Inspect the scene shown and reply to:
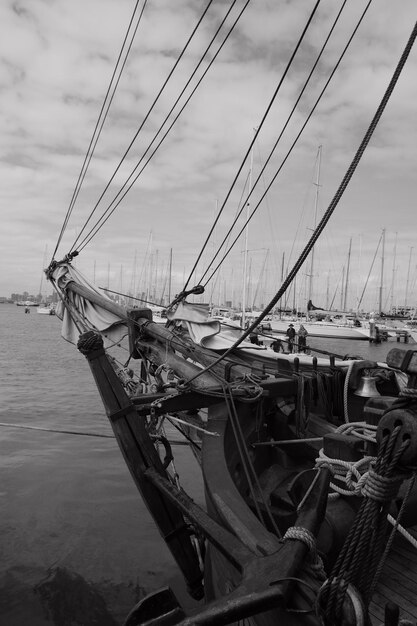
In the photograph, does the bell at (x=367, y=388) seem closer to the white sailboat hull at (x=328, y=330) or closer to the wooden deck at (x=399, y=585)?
the wooden deck at (x=399, y=585)

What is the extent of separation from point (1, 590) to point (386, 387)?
5.28 meters

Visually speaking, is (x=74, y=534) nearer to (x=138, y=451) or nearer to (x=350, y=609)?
(x=138, y=451)

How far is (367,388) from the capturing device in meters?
5.38

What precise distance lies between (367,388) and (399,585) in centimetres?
250

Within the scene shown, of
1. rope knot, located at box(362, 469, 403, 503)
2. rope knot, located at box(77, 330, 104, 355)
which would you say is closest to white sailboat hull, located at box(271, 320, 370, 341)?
rope knot, located at box(77, 330, 104, 355)

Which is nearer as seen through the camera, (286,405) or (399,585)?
Answer: (399,585)

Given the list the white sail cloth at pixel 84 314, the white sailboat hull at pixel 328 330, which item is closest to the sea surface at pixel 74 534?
the white sail cloth at pixel 84 314

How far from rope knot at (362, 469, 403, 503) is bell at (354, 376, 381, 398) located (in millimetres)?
3701

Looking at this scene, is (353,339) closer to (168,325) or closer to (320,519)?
(168,325)

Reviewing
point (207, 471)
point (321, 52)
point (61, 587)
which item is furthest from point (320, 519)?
point (321, 52)

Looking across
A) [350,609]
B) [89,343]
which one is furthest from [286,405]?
[350,609]

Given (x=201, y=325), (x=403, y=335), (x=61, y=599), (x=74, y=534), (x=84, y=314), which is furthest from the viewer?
(x=403, y=335)

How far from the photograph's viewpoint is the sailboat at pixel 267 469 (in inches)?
73.2

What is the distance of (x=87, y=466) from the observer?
952 centimetres
